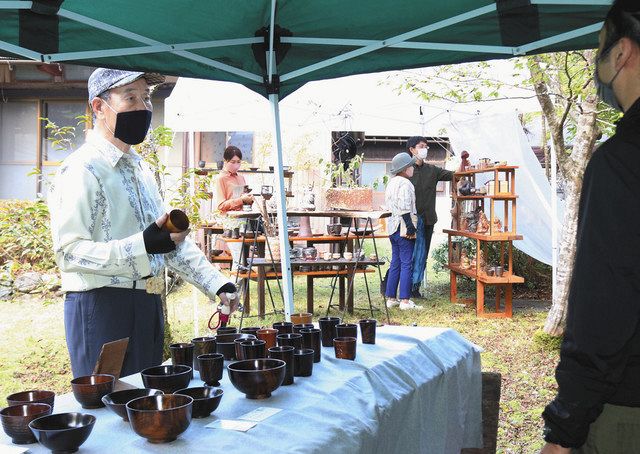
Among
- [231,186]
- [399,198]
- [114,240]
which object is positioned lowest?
[114,240]

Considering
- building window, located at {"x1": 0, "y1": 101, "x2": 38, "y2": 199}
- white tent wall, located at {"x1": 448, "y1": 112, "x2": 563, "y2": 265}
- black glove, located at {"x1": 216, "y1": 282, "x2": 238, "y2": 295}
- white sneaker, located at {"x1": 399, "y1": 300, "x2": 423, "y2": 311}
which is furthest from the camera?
building window, located at {"x1": 0, "y1": 101, "x2": 38, "y2": 199}

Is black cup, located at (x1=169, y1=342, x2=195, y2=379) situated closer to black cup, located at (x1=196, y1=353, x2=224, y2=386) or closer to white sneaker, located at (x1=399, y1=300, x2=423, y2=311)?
black cup, located at (x1=196, y1=353, x2=224, y2=386)

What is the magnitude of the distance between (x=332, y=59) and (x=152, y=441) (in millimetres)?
2337

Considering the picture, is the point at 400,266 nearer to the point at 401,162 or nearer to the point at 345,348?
the point at 401,162

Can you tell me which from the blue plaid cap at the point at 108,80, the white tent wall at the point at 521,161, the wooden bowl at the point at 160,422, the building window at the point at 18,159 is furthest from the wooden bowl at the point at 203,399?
the building window at the point at 18,159

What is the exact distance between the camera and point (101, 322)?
2.28 meters

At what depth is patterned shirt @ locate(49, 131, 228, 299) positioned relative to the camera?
7.09 ft

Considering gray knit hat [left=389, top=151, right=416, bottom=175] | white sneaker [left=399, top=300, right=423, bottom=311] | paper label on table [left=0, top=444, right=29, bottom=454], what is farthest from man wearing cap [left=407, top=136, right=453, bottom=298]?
paper label on table [left=0, top=444, right=29, bottom=454]

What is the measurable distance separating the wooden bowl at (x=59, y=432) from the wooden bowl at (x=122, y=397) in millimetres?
101

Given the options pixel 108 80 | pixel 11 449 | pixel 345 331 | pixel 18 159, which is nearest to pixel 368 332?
pixel 345 331

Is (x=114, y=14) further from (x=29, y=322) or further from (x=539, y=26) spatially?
(x=29, y=322)

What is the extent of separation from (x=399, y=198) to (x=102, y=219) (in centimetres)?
540

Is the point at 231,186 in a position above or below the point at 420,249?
above

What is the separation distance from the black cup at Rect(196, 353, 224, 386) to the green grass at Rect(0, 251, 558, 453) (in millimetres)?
2438
